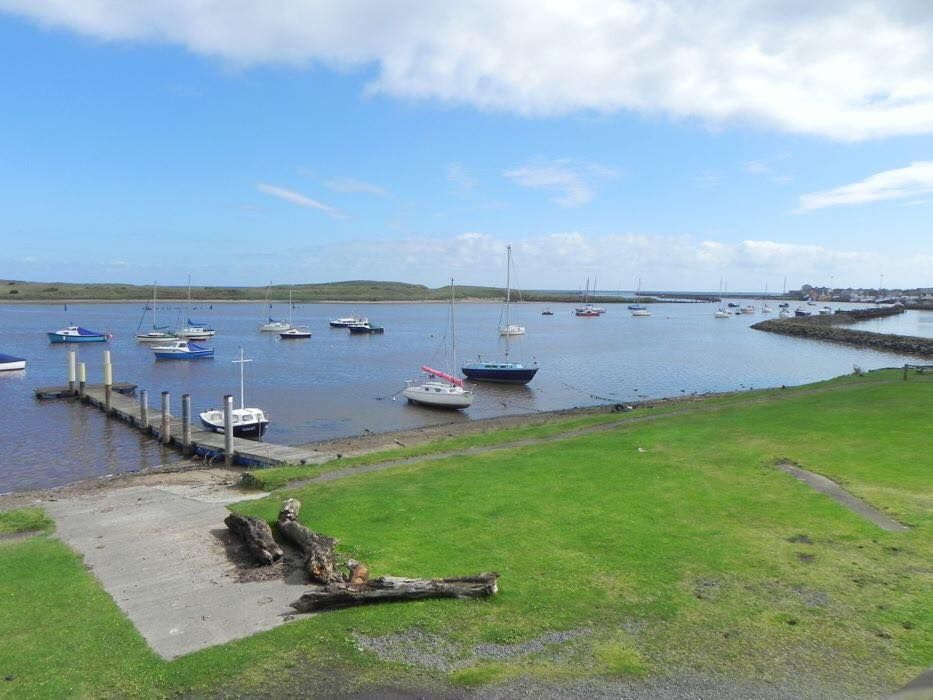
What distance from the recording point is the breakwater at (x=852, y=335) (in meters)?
88.4

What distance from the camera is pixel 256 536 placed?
44.5 ft

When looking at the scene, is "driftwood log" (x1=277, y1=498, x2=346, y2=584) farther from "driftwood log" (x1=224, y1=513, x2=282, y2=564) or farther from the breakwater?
the breakwater

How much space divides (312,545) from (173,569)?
2.93 m

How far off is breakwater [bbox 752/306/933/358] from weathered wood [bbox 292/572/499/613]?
296 ft

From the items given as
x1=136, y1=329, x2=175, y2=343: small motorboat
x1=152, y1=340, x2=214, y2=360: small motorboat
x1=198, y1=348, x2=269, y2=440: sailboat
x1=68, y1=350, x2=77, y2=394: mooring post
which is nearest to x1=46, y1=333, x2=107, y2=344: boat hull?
x1=136, y1=329, x2=175, y2=343: small motorboat

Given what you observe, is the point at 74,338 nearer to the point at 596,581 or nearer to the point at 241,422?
the point at 241,422

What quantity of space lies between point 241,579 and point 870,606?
35.8ft

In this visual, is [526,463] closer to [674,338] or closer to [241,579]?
[241,579]

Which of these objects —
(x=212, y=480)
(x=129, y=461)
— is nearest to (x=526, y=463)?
(x=212, y=480)

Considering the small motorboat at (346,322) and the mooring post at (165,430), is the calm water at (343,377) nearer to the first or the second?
the mooring post at (165,430)

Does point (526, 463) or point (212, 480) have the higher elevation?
point (526, 463)

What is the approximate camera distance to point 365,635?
32.3 ft

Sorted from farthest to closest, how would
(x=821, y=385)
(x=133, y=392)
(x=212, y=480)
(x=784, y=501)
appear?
(x=133, y=392)
(x=821, y=385)
(x=212, y=480)
(x=784, y=501)

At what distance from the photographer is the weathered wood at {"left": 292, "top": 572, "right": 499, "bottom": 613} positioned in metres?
10.8
